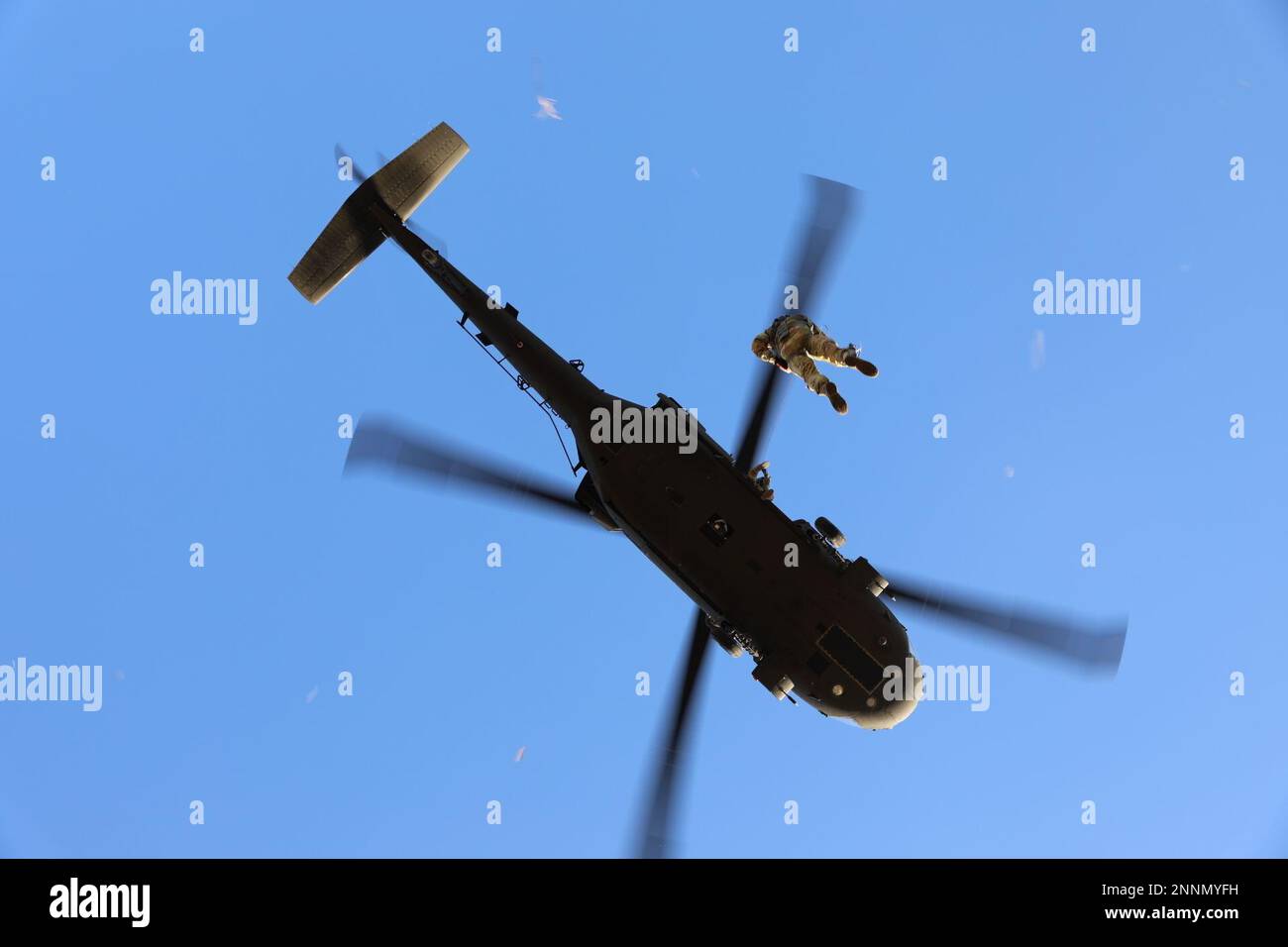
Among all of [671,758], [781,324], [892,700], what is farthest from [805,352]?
[671,758]

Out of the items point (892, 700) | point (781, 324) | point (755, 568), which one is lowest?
point (892, 700)

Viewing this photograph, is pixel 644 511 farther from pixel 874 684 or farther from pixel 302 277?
pixel 302 277

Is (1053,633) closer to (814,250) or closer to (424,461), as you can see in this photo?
(814,250)

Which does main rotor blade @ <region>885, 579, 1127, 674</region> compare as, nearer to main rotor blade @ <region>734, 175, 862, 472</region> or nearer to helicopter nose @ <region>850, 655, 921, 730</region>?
helicopter nose @ <region>850, 655, 921, 730</region>

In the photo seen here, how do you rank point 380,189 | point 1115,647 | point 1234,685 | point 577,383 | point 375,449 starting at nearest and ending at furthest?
point 1115,647 → point 375,449 → point 577,383 → point 380,189 → point 1234,685

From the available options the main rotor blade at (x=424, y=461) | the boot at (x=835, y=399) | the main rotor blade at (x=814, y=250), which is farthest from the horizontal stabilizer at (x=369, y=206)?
the boot at (x=835, y=399)

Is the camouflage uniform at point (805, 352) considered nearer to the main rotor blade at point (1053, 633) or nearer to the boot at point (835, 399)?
the boot at point (835, 399)

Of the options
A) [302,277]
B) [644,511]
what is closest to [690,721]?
[644,511]
